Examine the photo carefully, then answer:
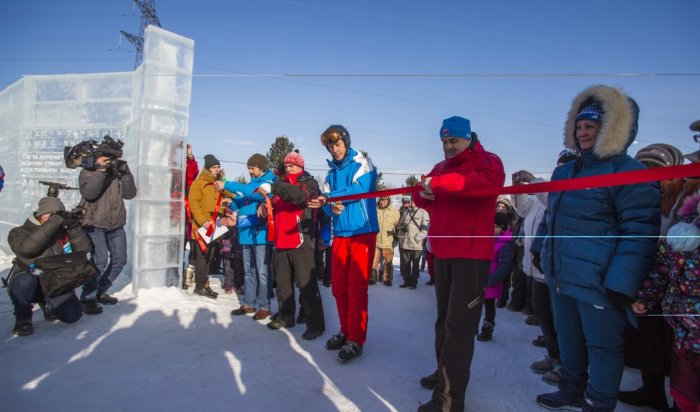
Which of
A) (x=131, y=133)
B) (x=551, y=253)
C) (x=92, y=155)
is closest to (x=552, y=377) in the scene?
(x=551, y=253)

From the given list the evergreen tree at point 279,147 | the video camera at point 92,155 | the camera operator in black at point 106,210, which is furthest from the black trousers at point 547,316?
the evergreen tree at point 279,147

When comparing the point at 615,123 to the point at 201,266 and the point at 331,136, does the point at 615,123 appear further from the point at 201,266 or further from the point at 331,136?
the point at 201,266

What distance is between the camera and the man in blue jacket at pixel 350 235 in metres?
3.50

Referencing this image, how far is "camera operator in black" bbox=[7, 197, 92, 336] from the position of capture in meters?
3.69

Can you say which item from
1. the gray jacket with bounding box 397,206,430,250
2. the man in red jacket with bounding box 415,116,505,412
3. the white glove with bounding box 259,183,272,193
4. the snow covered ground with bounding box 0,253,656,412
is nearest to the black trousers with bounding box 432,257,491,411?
the man in red jacket with bounding box 415,116,505,412

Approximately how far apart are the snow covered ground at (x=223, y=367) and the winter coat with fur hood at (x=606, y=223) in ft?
3.63

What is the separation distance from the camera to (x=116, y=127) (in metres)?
6.77

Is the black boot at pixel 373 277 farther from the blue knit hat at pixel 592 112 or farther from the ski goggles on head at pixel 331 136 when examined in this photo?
Result: the blue knit hat at pixel 592 112

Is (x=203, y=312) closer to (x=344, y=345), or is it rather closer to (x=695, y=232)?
(x=344, y=345)

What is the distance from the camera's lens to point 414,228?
8.54 metres

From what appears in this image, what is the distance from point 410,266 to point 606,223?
19.7ft

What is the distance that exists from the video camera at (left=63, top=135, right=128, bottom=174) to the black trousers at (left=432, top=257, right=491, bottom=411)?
441 centimetres

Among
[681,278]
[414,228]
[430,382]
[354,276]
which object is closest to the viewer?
[681,278]

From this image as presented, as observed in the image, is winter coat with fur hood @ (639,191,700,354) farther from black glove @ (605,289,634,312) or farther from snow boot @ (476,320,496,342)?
snow boot @ (476,320,496,342)
